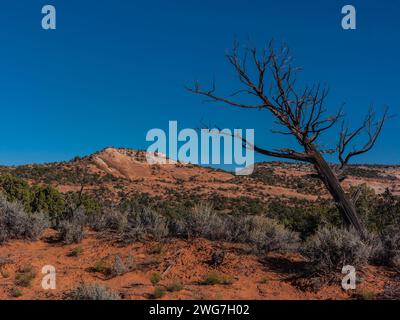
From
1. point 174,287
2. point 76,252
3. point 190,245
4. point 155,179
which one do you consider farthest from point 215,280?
point 155,179

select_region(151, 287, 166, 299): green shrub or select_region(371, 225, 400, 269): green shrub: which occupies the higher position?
select_region(371, 225, 400, 269): green shrub

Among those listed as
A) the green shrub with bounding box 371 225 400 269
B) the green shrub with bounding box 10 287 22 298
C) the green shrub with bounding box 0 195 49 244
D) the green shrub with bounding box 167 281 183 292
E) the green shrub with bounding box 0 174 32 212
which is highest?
the green shrub with bounding box 0 174 32 212

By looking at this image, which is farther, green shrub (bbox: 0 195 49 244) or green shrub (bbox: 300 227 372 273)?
green shrub (bbox: 0 195 49 244)

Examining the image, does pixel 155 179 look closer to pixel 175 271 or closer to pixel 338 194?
pixel 338 194

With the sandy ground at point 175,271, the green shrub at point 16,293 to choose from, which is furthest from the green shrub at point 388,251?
the green shrub at point 16,293

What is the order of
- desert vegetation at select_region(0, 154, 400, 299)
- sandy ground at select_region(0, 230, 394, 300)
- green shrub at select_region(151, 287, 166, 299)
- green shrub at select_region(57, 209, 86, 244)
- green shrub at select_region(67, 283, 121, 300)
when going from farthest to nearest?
1. green shrub at select_region(57, 209, 86, 244)
2. desert vegetation at select_region(0, 154, 400, 299)
3. sandy ground at select_region(0, 230, 394, 300)
4. green shrub at select_region(151, 287, 166, 299)
5. green shrub at select_region(67, 283, 121, 300)

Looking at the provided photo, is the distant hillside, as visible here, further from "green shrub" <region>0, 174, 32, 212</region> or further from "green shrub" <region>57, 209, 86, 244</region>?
"green shrub" <region>57, 209, 86, 244</region>

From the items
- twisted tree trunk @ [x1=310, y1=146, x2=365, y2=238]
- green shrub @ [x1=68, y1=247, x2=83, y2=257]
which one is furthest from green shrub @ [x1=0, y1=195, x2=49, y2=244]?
twisted tree trunk @ [x1=310, y1=146, x2=365, y2=238]

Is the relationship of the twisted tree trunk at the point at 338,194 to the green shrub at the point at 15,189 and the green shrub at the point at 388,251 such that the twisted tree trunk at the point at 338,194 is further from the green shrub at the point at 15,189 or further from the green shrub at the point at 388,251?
the green shrub at the point at 15,189

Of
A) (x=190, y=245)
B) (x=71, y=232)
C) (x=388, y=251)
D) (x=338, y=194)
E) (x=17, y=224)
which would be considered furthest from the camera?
(x=17, y=224)

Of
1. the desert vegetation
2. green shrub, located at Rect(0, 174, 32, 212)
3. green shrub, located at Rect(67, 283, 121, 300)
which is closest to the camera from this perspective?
green shrub, located at Rect(67, 283, 121, 300)
